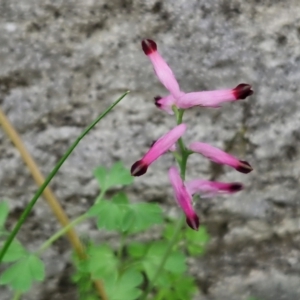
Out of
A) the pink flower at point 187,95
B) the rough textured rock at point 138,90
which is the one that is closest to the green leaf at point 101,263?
the rough textured rock at point 138,90

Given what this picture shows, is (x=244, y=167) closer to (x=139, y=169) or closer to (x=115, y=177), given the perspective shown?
(x=139, y=169)

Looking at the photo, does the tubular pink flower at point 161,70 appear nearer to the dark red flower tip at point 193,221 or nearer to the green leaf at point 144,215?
the dark red flower tip at point 193,221

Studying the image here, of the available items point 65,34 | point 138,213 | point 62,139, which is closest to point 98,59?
point 65,34

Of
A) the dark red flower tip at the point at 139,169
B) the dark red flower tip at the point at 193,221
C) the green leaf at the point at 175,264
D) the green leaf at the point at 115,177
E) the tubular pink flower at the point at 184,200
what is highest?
the dark red flower tip at the point at 139,169

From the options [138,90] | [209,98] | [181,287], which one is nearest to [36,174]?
[138,90]

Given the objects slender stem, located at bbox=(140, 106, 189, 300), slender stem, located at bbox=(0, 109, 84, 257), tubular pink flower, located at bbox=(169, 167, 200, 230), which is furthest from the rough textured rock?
tubular pink flower, located at bbox=(169, 167, 200, 230)

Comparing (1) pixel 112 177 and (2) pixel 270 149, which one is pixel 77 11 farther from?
(2) pixel 270 149
